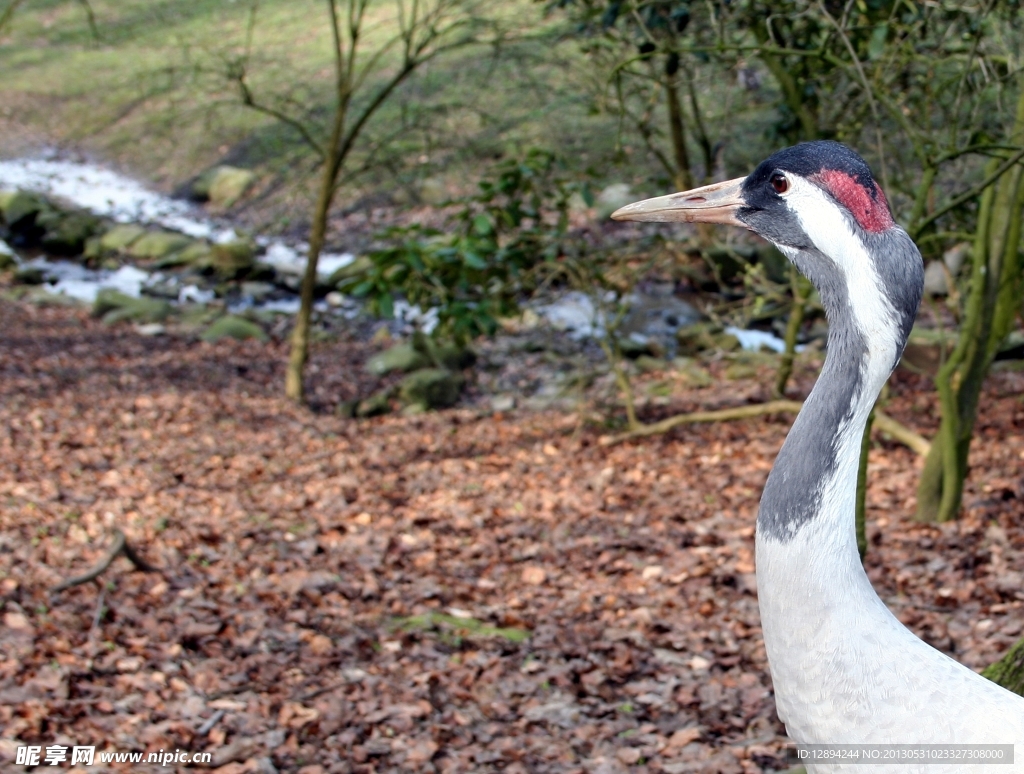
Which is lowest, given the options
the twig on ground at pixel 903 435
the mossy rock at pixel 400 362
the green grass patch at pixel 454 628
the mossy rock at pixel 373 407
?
the mossy rock at pixel 400 362

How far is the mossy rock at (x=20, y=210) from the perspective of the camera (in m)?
16.6

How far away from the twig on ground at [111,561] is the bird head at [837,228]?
3.74 metres

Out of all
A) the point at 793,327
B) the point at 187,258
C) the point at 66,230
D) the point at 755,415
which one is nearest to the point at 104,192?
the point at 66,230

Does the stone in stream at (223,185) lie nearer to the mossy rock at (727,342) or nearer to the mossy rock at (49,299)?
the mossy rock at (49,299)

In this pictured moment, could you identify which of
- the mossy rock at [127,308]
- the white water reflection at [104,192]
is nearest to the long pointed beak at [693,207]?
the mossy rock at [127,308]

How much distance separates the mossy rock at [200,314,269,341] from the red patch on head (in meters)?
10.2

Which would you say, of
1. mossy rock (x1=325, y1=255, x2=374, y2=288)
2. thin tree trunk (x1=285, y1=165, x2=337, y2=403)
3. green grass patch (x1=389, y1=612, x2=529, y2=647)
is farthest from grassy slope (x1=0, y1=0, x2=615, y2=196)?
green grass patch (x1=389, y1=612, x2=529, y2=647)

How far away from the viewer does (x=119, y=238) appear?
16.3 m

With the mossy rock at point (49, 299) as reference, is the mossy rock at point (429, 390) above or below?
above

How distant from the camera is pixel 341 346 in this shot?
11.4 m

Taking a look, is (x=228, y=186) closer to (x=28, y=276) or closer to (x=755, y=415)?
(x=28, y=276)

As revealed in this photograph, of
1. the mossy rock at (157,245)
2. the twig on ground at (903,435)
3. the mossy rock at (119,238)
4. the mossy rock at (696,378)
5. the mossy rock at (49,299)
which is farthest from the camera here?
the mossy rock at (119,238)

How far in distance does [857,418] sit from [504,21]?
265 inches

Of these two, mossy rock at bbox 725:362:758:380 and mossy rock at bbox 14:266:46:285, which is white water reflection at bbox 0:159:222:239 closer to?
mossy rock at bbox 14:266:46:285
